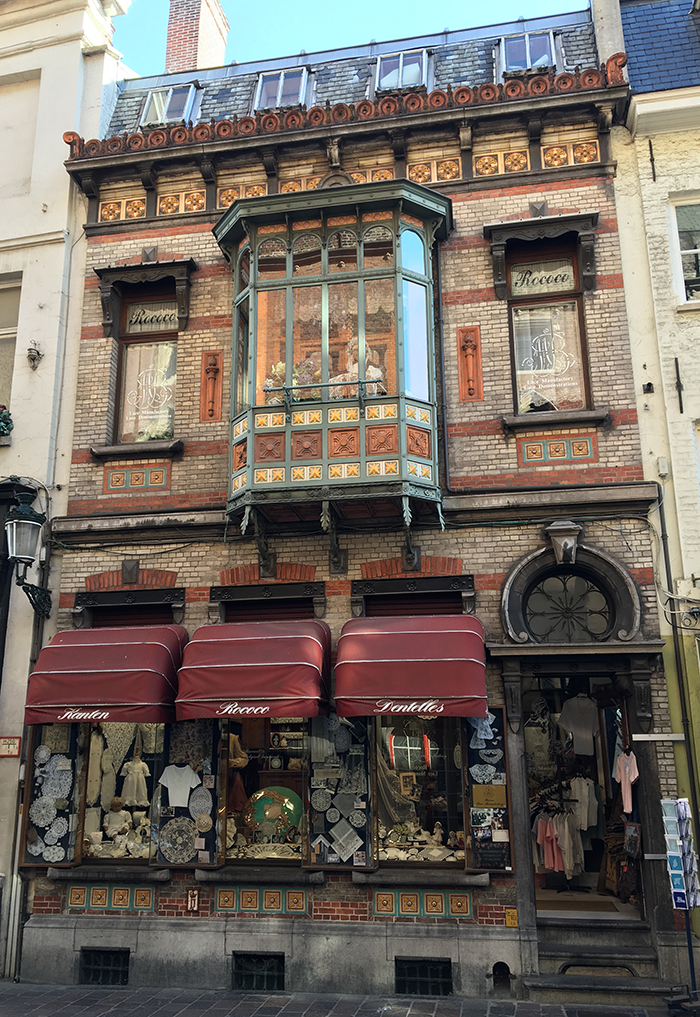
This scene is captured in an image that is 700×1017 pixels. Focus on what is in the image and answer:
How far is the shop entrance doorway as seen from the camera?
10.8 meters

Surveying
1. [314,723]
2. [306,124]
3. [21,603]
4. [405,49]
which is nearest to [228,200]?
[306,124]

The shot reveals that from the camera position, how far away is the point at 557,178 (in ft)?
35.6

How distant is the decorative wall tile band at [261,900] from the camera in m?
9.30

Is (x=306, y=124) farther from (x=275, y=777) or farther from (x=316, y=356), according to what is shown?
(x=275, y=777)

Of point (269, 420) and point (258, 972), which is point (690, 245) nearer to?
point (269, 420)

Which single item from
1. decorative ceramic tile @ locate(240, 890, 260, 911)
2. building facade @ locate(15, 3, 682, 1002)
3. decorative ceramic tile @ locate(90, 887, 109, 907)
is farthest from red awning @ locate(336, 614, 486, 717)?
decorative ceramic tile @ locate(90, 887, 109, 907)

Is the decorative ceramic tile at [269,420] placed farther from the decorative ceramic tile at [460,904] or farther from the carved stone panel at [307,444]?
the decorative ceramic tile at [460,904]

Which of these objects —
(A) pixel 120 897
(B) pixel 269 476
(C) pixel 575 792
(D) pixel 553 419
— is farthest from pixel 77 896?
(D) pixel 553 419

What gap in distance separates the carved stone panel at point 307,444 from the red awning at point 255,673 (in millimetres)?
2039

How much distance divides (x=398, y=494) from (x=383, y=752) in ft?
10.1

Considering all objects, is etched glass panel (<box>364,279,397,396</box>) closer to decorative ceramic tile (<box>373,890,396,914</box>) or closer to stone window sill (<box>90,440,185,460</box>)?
stone window sill (<box>90,440,185,460</box>)

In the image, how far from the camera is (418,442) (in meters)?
9.70

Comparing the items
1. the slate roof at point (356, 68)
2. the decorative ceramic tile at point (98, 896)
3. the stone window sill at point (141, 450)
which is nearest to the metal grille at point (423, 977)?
the decorative ceramic tile at point (98, 896)

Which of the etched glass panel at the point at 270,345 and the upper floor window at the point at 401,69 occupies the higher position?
the upper floor window at the point at 401,69
